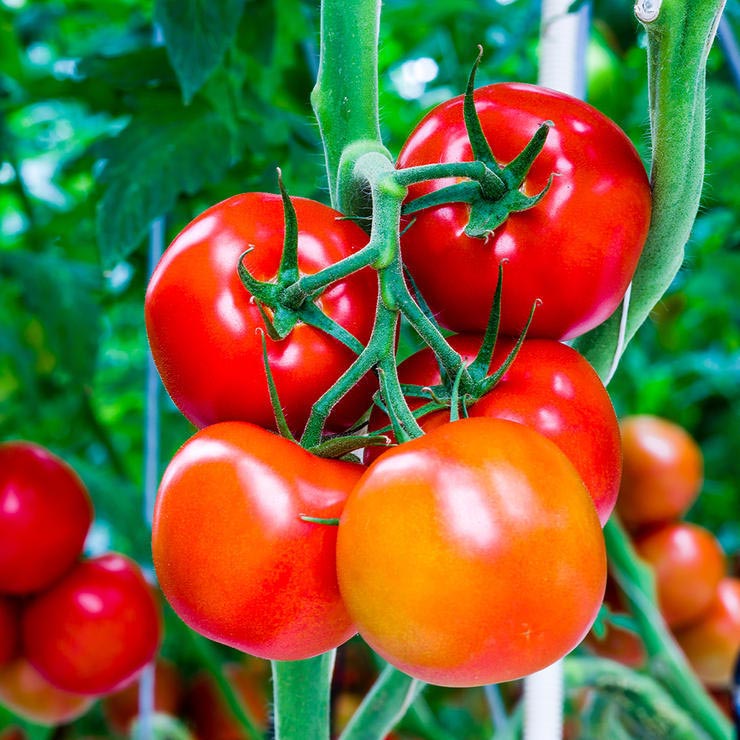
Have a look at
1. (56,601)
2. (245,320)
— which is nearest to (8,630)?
(56,601)

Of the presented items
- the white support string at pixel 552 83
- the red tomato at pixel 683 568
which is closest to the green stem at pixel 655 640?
the red tomato at pixel 683 568

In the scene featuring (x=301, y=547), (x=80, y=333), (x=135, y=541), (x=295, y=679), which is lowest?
(x=135, y=541)

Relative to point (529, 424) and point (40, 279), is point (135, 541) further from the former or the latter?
point (529, 424)

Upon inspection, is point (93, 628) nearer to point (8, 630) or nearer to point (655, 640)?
point (8, 630)

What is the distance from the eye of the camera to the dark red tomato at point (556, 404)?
30cm

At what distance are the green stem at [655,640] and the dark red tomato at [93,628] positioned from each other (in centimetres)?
39

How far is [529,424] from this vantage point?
297 millimetres

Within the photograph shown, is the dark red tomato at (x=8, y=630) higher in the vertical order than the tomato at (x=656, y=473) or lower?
higher

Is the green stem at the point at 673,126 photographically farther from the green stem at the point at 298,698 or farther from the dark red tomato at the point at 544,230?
the green stem at the point at 298,698

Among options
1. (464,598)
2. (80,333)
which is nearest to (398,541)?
(464,598)

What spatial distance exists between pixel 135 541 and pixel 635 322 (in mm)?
533

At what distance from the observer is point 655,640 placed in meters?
0.77

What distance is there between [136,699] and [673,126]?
1110 mm

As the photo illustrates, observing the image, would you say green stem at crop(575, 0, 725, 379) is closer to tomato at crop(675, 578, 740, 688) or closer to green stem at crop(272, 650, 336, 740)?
green stem at crop(272, 650, 336, 740)
